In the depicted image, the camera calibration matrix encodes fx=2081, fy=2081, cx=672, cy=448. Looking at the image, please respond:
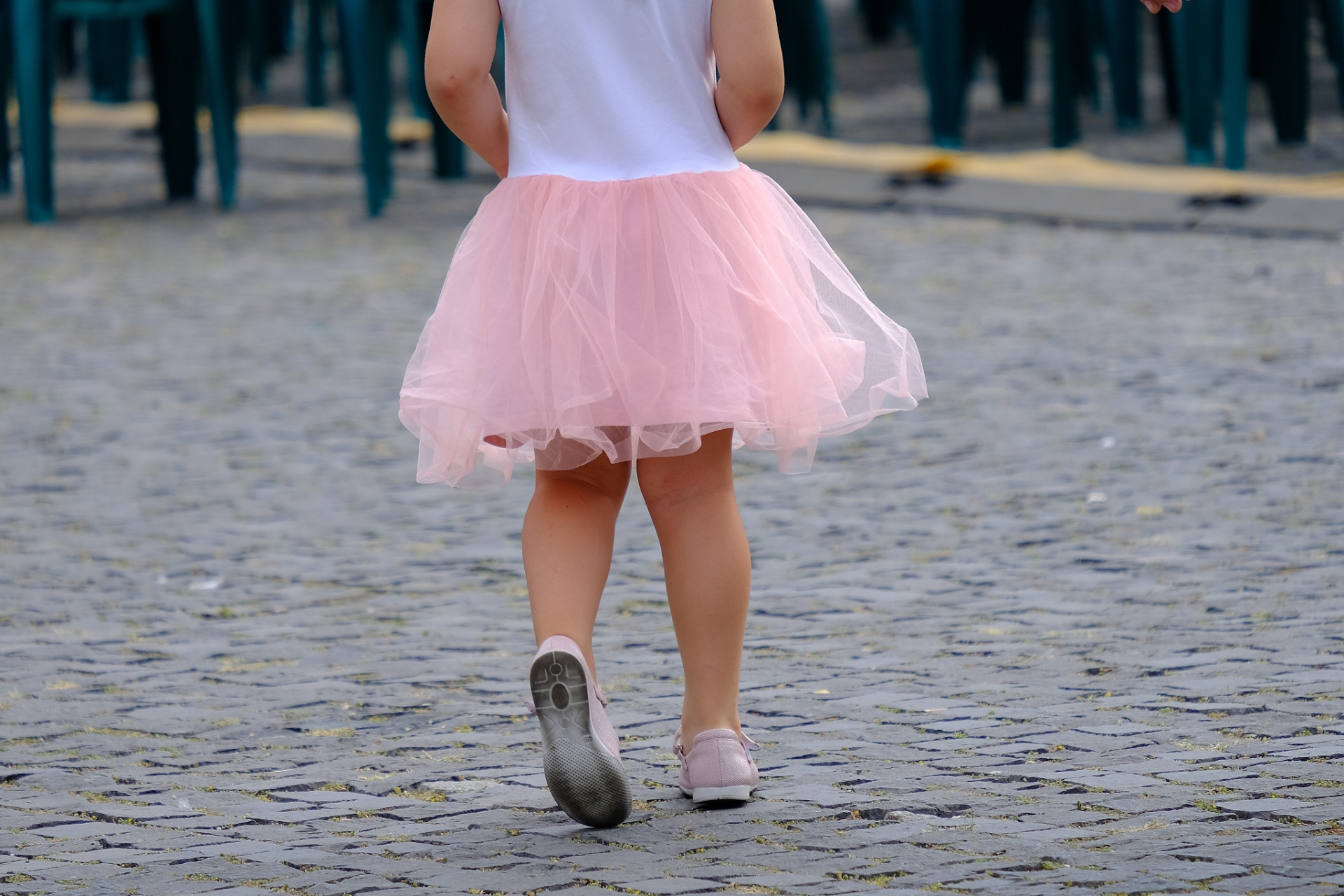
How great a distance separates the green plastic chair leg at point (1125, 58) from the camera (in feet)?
32.3

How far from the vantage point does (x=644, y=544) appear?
14.1 feet

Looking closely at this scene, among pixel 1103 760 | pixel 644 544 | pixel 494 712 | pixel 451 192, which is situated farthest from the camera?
pixel 451 192

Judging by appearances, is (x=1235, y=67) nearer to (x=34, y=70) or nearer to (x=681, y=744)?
(x=34, y=70)

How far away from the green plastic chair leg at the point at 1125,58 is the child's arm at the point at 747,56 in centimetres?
746

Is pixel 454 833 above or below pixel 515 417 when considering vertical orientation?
below

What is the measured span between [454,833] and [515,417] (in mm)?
526

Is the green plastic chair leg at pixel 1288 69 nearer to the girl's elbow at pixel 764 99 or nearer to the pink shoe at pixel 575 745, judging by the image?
the girl's elbow at pixel 764 99

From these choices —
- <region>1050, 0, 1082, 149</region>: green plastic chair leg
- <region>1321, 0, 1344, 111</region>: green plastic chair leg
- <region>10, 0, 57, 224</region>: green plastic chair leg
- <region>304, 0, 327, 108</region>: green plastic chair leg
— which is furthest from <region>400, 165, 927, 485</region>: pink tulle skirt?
<region>304, 0, 327, 108</region>: green plastic chair leg

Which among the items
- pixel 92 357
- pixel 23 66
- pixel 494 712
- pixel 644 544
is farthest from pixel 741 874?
pixel 23 66

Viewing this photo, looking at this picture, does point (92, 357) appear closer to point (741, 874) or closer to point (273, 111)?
point (741, 874)

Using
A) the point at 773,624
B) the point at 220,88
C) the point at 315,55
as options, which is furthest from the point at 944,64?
the point at 773,624

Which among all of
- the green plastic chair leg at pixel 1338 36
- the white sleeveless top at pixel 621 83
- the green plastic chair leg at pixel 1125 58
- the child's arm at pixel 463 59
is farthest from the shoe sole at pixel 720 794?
the green plastic chair leg at pixel 1125 58

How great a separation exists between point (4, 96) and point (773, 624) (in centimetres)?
726

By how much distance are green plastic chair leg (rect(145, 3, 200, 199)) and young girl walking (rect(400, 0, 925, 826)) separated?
22.7 ft
